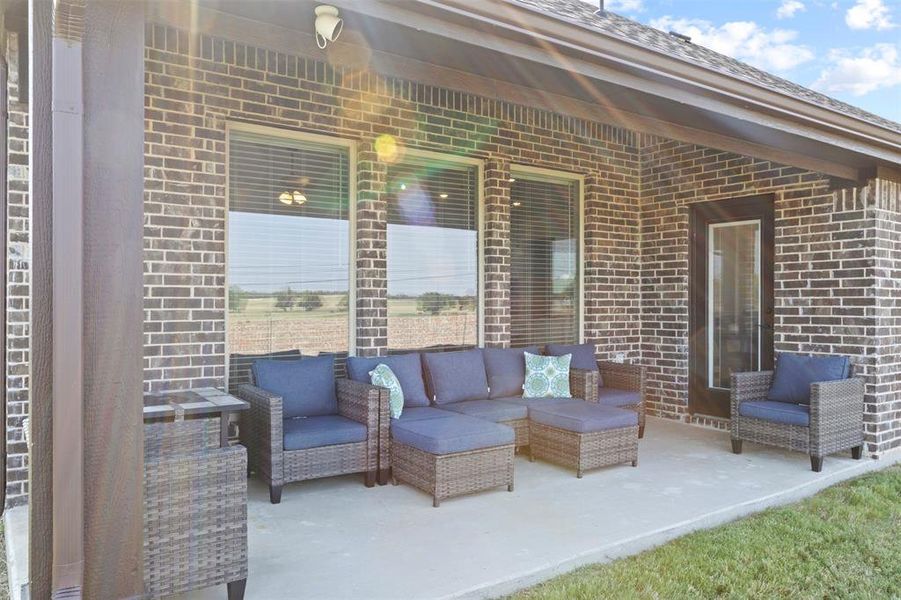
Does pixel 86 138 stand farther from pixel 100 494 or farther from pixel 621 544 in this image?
pixel 621 544

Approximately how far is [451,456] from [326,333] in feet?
5.89

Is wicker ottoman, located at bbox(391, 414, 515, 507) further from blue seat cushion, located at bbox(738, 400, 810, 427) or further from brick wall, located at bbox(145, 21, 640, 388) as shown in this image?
blue seat cushion, located at bbox(738, 400, 810, 427)

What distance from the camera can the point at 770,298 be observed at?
6215 mm

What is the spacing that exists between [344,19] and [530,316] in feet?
14.1

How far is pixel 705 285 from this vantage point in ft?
22.2

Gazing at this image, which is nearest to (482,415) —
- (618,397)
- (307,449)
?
(307,449)

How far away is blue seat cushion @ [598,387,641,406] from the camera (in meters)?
5.72

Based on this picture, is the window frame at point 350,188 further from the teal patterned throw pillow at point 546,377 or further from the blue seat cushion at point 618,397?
the blue seat cushion at point 618,397

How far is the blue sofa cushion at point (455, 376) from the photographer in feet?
17.3

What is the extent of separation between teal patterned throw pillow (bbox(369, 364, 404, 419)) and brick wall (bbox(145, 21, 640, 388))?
2.01 feet

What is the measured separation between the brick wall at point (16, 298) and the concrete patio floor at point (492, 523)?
1.06ft

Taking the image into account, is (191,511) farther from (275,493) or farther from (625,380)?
(625,380)

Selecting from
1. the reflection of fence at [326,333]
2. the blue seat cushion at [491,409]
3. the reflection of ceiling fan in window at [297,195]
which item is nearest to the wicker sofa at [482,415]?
the blue seat cushion at [491,409]

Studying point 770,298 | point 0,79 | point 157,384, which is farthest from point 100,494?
point 770,298
